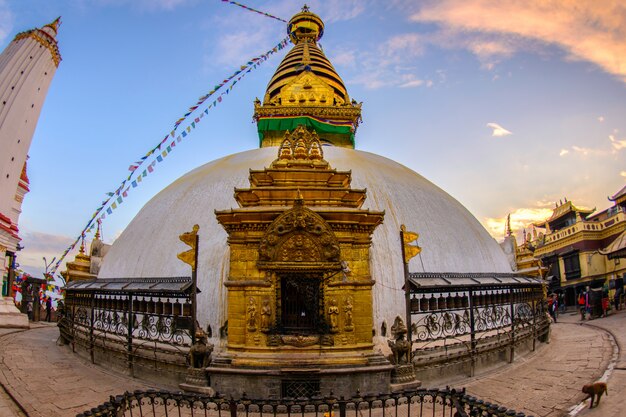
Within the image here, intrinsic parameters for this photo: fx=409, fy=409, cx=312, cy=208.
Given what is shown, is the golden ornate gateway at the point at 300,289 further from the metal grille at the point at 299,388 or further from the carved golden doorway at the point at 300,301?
the metal grille at the point at 299,388

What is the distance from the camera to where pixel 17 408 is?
6520 millimetres

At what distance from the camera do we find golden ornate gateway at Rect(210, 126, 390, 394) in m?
7.15

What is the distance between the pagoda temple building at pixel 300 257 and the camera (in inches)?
278

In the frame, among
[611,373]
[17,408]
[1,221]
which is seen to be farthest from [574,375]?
[1,221]

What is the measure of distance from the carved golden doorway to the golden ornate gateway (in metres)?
0.02

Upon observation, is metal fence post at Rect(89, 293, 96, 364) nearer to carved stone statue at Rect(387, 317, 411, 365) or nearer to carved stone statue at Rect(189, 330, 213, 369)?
carved stone statue at Rect(189, 330, 213, 369)

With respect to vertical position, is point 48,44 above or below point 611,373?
above

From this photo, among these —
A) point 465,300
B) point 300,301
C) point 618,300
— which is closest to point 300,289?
point 300,301

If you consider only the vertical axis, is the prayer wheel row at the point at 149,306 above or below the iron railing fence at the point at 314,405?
above

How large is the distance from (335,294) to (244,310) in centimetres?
166

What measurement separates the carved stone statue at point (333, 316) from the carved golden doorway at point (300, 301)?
17 cm

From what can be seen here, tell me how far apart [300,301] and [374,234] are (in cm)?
305

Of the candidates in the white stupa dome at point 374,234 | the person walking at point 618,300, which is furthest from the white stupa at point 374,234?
the person walking at point 618,300

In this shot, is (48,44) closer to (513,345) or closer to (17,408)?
(17,408)
